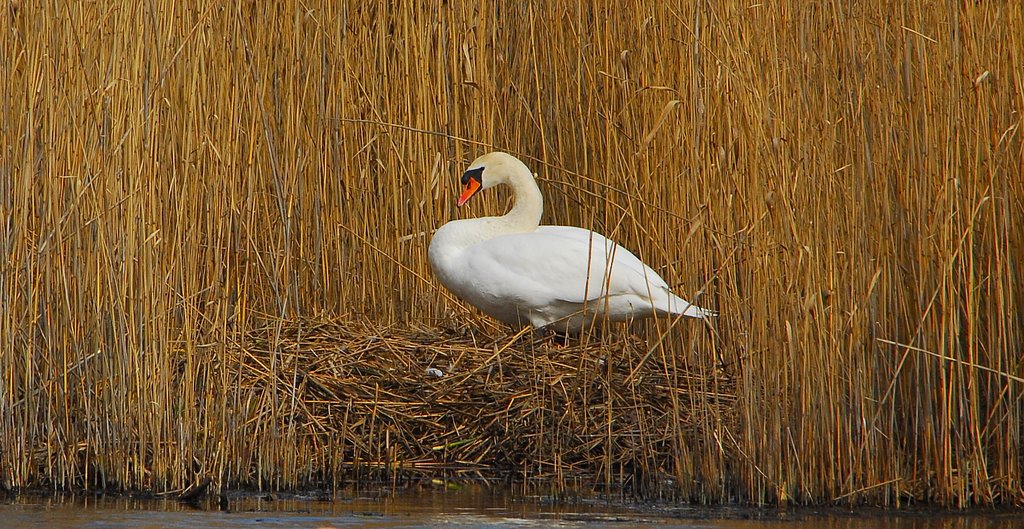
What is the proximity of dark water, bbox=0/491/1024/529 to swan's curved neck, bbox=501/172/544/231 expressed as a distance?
1.87 m

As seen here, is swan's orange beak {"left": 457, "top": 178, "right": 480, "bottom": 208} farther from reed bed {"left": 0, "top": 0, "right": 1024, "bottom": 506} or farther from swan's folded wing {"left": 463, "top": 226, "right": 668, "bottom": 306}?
reed bed {"left": 0, "top": 0, "right": 1024, "bottom": 506}

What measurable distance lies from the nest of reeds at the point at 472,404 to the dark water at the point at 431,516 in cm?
33

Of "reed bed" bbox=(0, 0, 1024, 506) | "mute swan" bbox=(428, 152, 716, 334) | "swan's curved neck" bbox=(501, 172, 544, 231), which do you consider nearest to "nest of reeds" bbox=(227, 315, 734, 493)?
"reed bed" bbox=(0, 0, 1024, 506)

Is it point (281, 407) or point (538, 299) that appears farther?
point (538, 299)

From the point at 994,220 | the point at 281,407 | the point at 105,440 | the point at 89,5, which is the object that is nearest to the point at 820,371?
the point at 994,220

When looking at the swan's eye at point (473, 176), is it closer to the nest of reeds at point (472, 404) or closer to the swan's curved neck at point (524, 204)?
the swan's curved neck at point (524, 204)

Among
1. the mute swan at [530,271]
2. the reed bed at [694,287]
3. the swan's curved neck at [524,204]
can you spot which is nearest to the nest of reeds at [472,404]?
the reed bed at [694,287]

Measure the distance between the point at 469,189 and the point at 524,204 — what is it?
24 centimetres

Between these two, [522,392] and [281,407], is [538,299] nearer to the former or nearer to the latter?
[522,392]

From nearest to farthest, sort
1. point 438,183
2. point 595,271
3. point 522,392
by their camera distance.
A: point 522,392, point 595,271, point 438,183

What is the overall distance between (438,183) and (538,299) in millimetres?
842

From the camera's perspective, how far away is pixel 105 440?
4.08 metres

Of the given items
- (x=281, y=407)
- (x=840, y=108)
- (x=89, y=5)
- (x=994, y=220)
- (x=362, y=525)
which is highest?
(x=89, y=5)

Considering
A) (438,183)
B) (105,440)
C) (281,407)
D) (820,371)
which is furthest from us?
(438,183)
